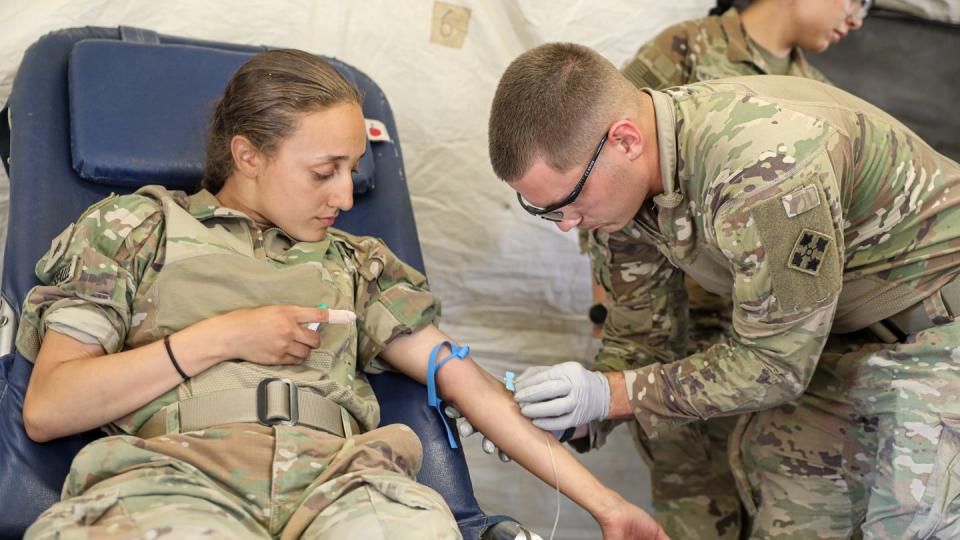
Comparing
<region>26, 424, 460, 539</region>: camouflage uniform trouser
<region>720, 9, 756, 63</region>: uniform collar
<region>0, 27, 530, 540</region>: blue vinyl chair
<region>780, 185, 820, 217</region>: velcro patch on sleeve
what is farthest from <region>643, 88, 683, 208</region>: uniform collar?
<region>720, 9, 756, 63</region>: uniform collar

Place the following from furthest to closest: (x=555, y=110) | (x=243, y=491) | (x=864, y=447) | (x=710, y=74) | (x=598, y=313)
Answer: (x=598, y=313)
(x=710, y=74)
(x=864, y=447)
(x=555, y=110)
(x=243, y=491)

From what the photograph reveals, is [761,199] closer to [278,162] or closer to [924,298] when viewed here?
[924,298]

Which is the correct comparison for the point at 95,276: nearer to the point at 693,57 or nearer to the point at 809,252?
the point at 809,252

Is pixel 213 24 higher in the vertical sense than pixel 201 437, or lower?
higher

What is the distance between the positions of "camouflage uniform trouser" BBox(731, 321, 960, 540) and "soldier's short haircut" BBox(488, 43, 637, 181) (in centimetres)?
78

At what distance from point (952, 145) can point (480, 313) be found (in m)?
1.64

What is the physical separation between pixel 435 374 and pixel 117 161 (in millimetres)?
798

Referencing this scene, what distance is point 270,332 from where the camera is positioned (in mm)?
1827

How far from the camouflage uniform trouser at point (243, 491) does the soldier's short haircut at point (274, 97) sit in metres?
0.57

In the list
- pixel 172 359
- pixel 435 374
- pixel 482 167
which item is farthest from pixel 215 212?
pixel 482 167

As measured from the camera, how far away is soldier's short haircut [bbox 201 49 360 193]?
1.95 meters

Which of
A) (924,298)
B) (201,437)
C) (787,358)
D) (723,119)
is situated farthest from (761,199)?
(201,437)

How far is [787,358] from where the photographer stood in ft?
6.53

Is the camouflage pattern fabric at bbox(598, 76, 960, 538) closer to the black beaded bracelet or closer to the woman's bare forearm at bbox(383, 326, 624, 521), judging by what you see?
the woman's bare forearm at bbox(383, 326, 624, 521)
